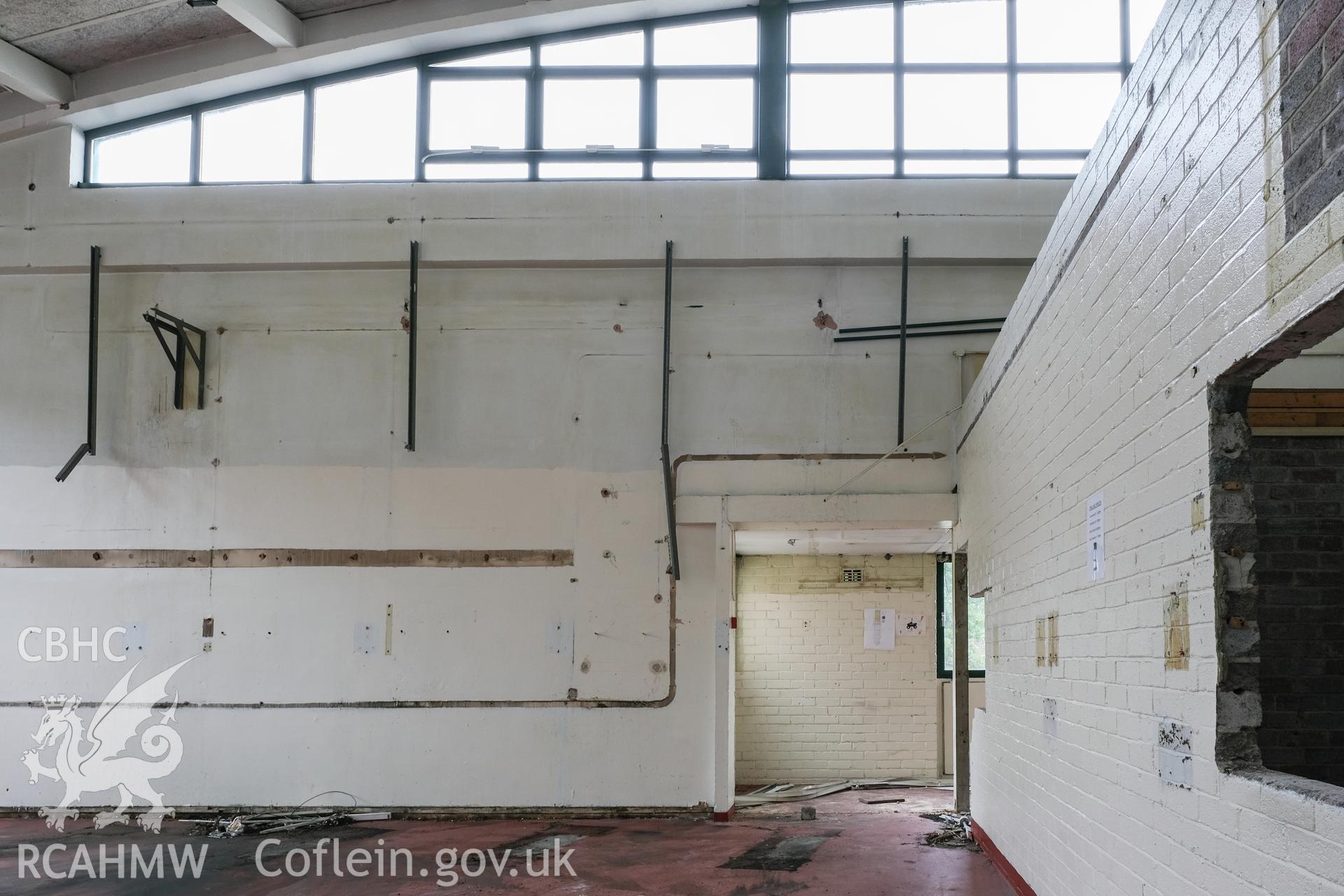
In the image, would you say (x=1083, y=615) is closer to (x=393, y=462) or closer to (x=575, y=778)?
(x=575, y=778)

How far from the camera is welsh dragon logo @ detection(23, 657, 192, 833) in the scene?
910 centimetres

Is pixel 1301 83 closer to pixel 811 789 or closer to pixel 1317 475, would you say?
pixel 1317 475

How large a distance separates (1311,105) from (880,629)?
999 centimetres

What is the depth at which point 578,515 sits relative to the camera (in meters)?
9.26

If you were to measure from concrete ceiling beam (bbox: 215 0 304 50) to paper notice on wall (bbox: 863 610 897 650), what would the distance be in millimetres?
7410

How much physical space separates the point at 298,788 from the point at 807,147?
6.23 metres

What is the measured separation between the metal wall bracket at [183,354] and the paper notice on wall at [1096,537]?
720cm

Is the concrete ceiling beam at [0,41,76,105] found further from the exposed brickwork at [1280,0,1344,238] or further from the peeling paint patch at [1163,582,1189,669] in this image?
the exposed brickwork at [1280,0,1344,238]

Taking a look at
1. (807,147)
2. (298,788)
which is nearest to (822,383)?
(807,147)

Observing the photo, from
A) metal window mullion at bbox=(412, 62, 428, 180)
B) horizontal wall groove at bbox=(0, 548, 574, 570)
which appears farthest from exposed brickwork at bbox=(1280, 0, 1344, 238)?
metal window mullion at bbox=(412, 62, 428, 180)

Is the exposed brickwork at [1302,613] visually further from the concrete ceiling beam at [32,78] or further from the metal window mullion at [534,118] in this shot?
the concrete ceiling beam at [32,78]

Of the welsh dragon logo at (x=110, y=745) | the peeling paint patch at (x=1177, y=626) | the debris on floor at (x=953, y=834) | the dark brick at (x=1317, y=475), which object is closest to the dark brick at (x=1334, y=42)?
the peeling paint patch at (x=1177, y=626)

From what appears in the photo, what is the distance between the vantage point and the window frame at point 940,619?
12.1 m

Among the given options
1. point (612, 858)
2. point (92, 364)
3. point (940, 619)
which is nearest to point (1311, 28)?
point (612, 858)
